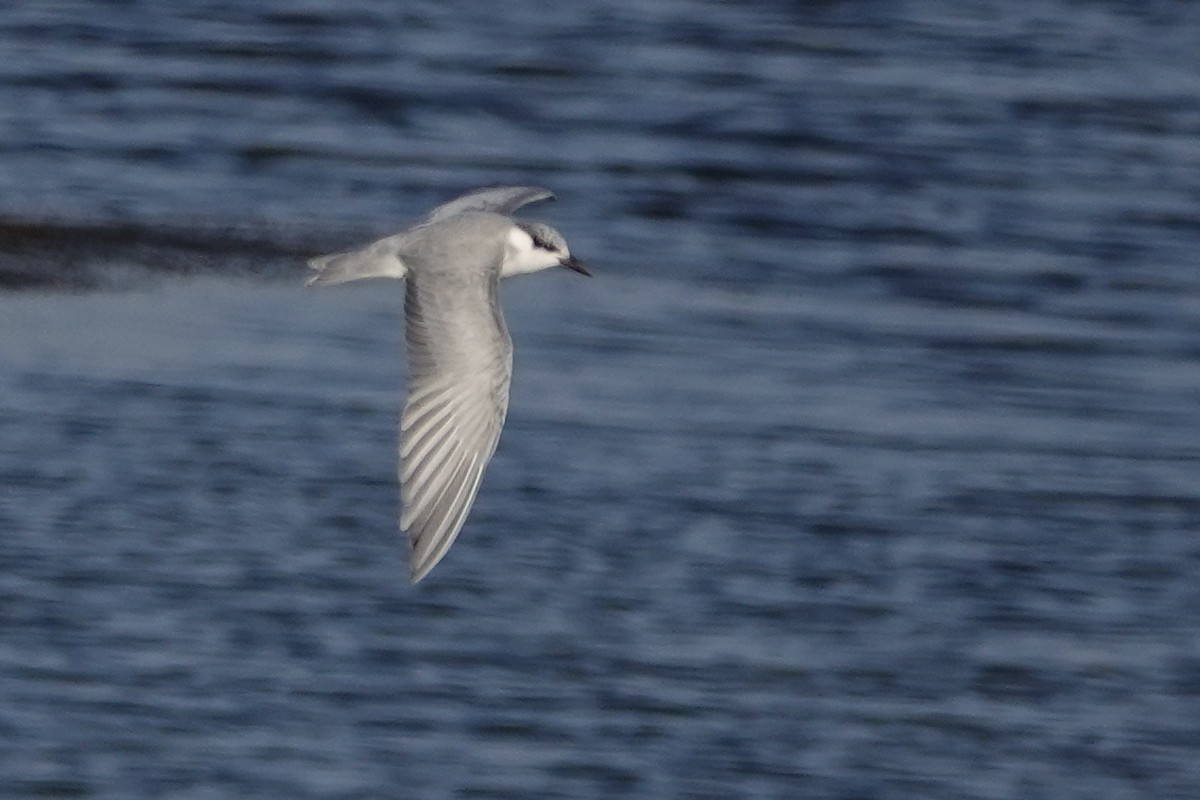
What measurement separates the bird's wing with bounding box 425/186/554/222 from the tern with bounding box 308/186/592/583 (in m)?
0.36

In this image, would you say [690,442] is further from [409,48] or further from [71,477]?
[409,48]

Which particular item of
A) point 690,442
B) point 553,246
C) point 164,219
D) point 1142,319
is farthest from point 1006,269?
point 553,246

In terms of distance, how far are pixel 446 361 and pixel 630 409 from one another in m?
3.12

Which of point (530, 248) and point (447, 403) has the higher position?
point (530, 248)

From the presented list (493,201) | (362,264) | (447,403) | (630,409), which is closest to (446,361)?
(447,403)

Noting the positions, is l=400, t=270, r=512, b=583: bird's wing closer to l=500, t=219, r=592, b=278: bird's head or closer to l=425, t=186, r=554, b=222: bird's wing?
l=500, t=219, r=592, b=278: bird's head

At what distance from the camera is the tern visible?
682cm

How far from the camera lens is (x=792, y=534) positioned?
915 centimetres

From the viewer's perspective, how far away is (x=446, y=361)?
7000mm

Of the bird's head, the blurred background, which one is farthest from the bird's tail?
the blurred background

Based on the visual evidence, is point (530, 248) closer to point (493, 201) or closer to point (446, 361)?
point (493, 201)

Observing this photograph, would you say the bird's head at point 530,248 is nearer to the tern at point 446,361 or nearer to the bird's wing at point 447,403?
the tern at point 446,361

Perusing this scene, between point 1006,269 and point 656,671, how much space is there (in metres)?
4.17

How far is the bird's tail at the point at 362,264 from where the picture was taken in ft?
23.9
